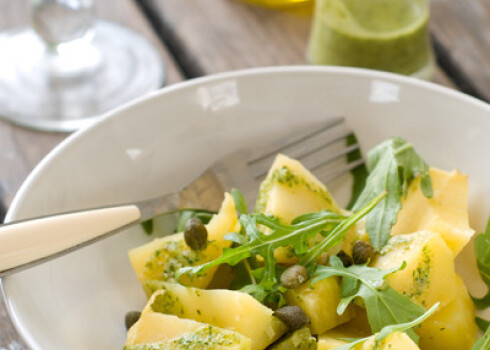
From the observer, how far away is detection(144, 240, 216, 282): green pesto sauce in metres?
1.24

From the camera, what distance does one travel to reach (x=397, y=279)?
1146 mm

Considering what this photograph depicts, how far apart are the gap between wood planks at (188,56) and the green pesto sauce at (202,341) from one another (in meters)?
1.04

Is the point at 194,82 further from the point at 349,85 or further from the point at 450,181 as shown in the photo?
the point at 450,181

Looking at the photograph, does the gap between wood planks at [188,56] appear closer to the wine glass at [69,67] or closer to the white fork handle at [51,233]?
the wine glass at [69,67]

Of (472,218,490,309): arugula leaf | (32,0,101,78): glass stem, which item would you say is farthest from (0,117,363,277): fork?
(32,0,101,78): glass stem

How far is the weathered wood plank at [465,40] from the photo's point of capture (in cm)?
197

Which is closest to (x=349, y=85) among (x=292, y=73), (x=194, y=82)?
(x=292, y=73)

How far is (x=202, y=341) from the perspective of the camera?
104 centimetres

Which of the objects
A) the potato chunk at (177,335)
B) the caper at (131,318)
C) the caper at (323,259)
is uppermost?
the potato chunk at (177,335)

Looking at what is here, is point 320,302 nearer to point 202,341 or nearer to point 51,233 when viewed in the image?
point 202,341

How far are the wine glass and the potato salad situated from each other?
71 centimetres

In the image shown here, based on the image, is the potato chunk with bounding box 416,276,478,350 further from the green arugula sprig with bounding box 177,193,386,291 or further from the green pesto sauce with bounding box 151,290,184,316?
the green pesto sauce with bounding box 151,290,184,316

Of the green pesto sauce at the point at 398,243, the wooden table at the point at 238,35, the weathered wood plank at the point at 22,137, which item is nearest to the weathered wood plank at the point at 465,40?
the wooden table at the point at 238,35

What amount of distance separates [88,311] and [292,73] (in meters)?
0.61
